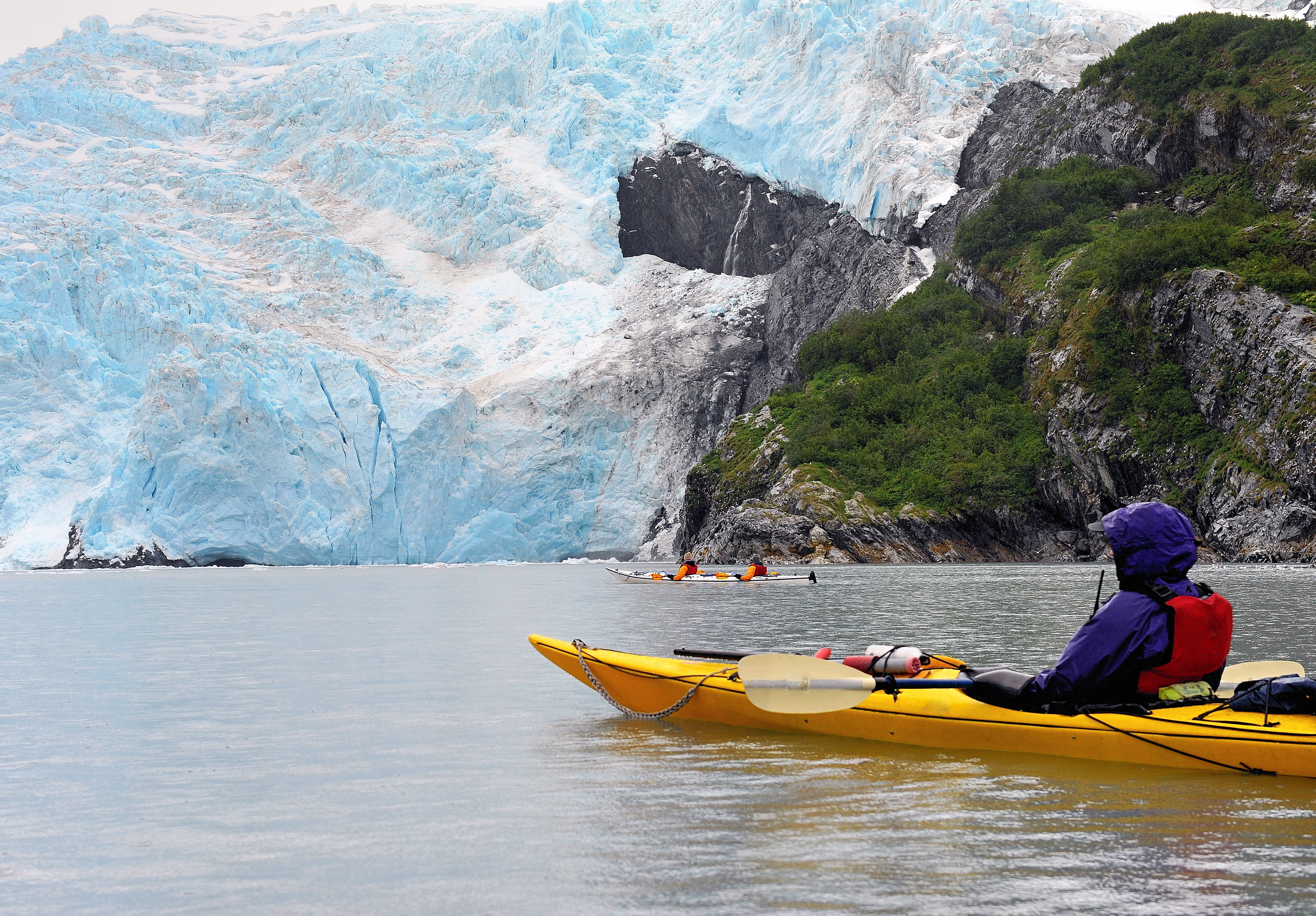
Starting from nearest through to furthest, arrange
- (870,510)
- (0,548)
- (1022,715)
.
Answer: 1. (1022,715)
2. (870,510)
3. (0,548)

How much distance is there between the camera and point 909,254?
200 ft

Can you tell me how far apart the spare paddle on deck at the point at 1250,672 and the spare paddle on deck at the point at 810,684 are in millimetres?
1768

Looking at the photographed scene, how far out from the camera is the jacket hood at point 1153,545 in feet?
21.2

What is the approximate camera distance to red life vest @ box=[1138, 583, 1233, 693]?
652 centimetres

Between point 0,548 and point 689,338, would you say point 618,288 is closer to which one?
point 689,338

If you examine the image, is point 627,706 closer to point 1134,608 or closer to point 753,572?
point 1134,608

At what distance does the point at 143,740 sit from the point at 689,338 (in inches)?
2216

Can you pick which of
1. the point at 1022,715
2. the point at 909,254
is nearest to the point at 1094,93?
the point at 909,254

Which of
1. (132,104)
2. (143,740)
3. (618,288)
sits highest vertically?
(132,104)

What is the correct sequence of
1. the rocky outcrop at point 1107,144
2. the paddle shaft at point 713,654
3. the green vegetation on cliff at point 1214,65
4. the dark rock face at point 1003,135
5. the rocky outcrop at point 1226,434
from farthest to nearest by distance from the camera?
the dark rock face at point 1003,135 < the green vegetation on cliff at point 1214,65 < the rocky outcrop at point 1107,144 < the rocky outcrop at point 1226,434 < the paddle shaft at point 713,654

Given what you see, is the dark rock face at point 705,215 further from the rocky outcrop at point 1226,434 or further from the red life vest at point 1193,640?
the red life vest at point 1193,640

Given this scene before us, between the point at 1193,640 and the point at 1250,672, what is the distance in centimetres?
160

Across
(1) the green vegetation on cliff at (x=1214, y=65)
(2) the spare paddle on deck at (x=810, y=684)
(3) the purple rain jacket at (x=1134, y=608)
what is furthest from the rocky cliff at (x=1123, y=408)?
(3) the purple rain jacket at (x=1134, y=608)

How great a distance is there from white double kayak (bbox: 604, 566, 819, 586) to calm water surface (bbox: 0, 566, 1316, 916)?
54.2 ft
